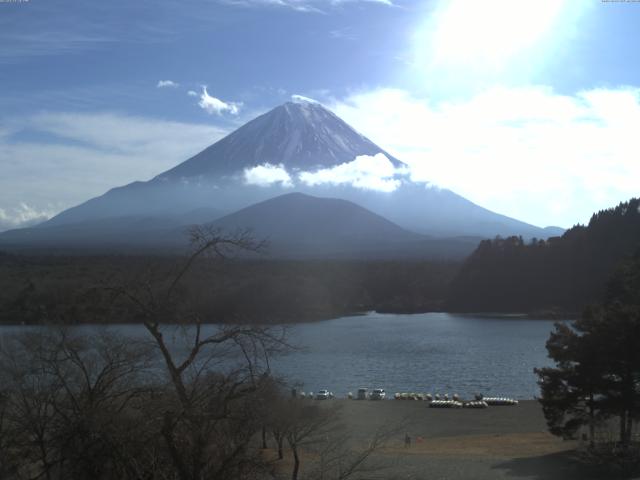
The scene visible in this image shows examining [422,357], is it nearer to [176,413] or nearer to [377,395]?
[377,395]

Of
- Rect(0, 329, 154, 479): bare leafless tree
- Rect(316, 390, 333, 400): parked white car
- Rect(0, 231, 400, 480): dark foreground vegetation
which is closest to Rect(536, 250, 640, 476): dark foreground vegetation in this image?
Rect(0, 329, 154, 479): bare leafless tree

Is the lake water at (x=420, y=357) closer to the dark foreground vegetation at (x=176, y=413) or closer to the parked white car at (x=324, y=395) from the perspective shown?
the parked white car at (x=324, y=395)

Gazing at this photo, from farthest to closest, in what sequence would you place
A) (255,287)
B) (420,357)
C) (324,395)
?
(255,287), (420,357), (324,395)

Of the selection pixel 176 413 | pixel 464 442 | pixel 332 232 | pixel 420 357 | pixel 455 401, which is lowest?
pixel 464 442

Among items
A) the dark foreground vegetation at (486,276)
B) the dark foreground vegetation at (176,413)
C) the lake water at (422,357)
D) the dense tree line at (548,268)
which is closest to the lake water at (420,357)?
the lake water at (422,357)

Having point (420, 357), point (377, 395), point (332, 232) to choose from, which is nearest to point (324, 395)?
point (377, 395)

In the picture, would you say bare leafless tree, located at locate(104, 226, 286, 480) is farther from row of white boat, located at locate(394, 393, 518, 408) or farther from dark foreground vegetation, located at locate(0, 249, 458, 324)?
row of white boat, located at locate(394, 393, 518, 408)

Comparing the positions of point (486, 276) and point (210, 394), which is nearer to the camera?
point (210, 394)

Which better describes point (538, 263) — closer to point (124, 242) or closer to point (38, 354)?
point (124, 242)
